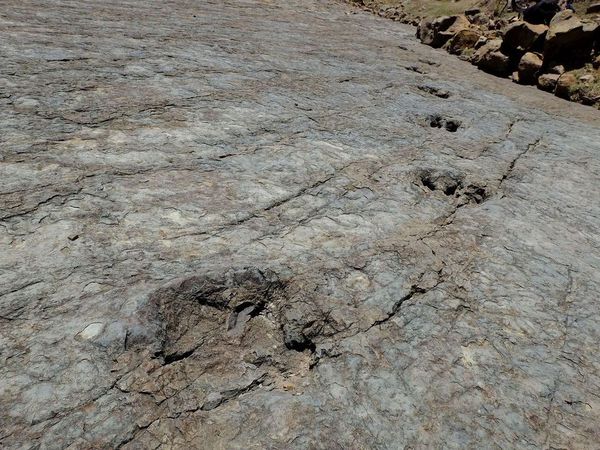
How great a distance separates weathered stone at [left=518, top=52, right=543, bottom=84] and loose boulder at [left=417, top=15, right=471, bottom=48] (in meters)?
2.25

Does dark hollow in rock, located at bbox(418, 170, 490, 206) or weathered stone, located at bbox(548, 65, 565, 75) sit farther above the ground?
weathered stone, located at bbox(548, 65, 565, 75)

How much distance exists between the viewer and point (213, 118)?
15.1ft

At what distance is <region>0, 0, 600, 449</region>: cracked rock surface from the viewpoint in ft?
6.98

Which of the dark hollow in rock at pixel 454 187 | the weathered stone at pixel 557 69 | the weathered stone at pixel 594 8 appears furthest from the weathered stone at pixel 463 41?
the dark hollow in rock at pixel 454 187

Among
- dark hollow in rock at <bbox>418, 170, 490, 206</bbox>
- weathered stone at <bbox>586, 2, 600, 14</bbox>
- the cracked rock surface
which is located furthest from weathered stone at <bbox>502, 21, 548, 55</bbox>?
dark hollow in rock at <bbox>418, 170, 490, 206</bbox>

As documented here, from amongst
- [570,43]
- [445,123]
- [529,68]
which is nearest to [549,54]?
[570,43]

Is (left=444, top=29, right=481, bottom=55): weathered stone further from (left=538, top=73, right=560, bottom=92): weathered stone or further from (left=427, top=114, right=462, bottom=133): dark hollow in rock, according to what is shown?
(left=427, top=114, right=462, bottom=133): dark hollow in rock

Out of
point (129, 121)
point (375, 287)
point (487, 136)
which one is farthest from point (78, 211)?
point (487, 136)

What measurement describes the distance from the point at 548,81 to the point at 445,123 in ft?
10.7

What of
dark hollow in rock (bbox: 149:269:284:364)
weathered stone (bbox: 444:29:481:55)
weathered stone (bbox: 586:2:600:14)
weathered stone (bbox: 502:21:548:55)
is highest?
weathered stone (bbox: 586:2:600:14)

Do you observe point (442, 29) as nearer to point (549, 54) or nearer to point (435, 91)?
point (549, 54)

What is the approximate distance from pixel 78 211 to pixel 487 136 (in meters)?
4.36

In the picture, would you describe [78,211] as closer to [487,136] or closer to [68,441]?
[68,441]

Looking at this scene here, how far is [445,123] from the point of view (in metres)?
5.58
